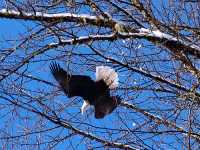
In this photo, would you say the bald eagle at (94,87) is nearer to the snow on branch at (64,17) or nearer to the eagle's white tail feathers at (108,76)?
the eagle's white tail feathers at (108,76)

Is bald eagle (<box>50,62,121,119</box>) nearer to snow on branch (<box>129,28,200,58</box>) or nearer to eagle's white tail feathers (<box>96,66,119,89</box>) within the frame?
eagle's white tail feathers (<box>96,66,119,89</box>)

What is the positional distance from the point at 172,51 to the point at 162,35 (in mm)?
212

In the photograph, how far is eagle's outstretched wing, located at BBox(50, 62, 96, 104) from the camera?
4777 mm

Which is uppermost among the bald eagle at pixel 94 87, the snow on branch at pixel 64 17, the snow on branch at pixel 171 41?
the snow on branch at pixel 64 17

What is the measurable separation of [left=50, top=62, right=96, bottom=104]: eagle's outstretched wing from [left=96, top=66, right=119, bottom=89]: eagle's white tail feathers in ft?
0.39

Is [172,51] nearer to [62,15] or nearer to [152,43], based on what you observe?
[152,43]

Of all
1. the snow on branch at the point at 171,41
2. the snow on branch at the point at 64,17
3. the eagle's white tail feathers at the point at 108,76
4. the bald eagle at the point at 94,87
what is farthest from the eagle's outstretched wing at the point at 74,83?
the snow on branch at the point at 171,41

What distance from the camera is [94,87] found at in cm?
490

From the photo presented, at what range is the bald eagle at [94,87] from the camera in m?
4.76

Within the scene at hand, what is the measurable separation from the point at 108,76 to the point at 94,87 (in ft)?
0.88

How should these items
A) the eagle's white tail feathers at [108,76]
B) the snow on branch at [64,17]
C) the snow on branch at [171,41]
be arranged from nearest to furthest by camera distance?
1. the snow on branch at [171,41]
2. the snow on branch at [64,17]
3. the eagle's white tail feathers at [108,76]

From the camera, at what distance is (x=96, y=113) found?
16.9 ft

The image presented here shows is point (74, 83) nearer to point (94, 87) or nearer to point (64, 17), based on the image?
point (94, 87)

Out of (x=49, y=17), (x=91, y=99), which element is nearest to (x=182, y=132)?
(x=91, y=99)
